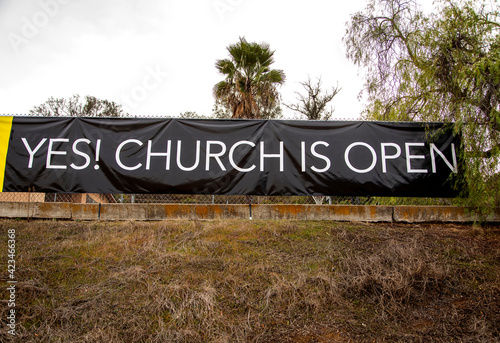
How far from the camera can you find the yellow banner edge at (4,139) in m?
6.16

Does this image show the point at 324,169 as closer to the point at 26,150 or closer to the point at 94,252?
the point at 94,252

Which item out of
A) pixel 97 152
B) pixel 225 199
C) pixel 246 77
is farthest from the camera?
pixel 246 77

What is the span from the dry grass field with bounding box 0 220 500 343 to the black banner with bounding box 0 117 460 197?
97 centimetres

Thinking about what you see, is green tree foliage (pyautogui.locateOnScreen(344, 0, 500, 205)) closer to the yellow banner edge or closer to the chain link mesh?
the chain link mesh

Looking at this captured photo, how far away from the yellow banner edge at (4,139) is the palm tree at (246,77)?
10.0 metres

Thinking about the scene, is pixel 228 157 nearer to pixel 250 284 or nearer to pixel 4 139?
pixel 250 284

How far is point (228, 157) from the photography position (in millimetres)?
6203

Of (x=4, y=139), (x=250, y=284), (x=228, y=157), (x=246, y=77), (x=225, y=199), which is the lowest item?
(x=250, y=284)

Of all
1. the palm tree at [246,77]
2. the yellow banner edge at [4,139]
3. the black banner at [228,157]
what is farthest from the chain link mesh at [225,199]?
→ the palm tree at [246,77]

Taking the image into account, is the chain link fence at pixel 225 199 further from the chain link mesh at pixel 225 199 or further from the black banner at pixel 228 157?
the black banner at pixel 228 157

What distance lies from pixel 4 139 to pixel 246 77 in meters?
11.1

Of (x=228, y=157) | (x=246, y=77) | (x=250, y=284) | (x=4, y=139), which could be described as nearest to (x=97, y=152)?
(x=4, y=139)

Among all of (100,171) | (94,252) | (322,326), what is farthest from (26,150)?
(322,326)

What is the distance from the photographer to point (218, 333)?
132 inches
